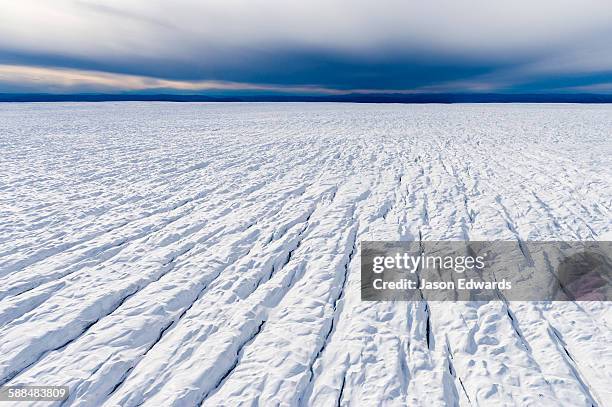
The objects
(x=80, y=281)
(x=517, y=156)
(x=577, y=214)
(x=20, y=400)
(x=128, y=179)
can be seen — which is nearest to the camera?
(x=20, y=400)

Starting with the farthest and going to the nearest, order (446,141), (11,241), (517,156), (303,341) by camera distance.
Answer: (446,141), (517,156), (11,241), (303,341)

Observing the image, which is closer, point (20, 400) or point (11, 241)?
point (20, 400)

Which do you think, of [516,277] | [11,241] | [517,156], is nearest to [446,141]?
[517,156]

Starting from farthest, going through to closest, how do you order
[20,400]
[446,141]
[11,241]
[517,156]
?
[446,141], [517,156], [11,241], [20,400]

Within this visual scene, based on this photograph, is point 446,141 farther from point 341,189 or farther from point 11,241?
point 11,241

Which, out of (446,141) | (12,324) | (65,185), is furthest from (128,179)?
(446,141)

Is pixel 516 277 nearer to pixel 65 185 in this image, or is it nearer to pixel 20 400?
pixel 20 400
